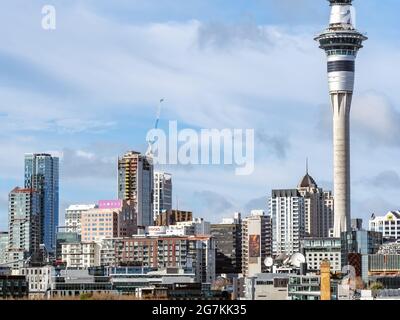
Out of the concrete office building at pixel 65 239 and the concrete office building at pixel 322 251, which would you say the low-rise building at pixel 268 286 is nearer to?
the concrete office building at pixel 322 251

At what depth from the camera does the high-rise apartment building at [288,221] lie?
130 meters

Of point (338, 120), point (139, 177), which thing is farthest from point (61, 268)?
point (338, 120)

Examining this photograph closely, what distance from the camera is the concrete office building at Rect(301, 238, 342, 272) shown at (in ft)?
345

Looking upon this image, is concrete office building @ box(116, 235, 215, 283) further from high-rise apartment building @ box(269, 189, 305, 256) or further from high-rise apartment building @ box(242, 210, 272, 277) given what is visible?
high-rise apartment building @ box(269, 189, 305, 256)

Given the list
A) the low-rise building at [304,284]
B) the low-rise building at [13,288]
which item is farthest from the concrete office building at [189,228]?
the low-rise building at [13,288]

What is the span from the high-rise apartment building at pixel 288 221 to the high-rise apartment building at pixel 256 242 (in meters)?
6.19

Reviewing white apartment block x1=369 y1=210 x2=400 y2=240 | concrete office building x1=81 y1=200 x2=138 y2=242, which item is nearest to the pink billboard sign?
concrete office building x1=81 y1=200 x2=138 y2=242

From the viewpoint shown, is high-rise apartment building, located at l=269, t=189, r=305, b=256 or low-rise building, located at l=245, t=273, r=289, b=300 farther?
high-rise apartment building, located at l=269, t=189, r=305, b=256

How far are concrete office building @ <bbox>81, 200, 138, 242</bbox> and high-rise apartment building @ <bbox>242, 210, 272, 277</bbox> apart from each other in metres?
12.1

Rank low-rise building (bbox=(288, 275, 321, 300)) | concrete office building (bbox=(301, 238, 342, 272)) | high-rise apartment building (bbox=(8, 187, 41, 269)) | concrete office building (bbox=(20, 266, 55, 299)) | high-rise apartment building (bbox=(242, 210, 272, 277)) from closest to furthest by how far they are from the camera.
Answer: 1. low-rise building (bbox=(288, 275, 321, 300))
2. concrete office building (bbox=(20, 266, 55, 299))
3. concrete office building (bbox=(301, 238, 342, 272))
4. high-rise apartment building (bbox=(242, 210, 272, 277))
5. high-rise apartment building (bbox=(8, 187, 41, 269))

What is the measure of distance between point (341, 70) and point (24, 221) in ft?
132
